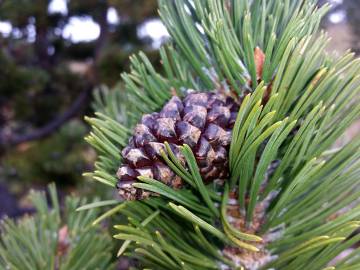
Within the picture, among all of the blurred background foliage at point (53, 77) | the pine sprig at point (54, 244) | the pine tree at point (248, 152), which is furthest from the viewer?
the blurred background foliage at point (53, 77)

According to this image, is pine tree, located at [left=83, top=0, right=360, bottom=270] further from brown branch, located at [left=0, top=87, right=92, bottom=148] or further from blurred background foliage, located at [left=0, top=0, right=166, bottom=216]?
brown branch, located at [left=0, top=87, right=92, bottom=148]

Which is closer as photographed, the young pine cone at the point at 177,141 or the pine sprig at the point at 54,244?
the young pine cone at the point at 177,141

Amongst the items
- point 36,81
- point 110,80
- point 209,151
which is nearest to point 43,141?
point 36,81

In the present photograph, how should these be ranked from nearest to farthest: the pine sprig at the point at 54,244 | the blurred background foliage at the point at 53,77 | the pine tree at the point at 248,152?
the pine tree at the point at 248,152
the pine sprig at the point at 54,244
the blurred background foliage at the point at 53,77

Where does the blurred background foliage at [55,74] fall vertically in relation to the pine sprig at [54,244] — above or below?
above

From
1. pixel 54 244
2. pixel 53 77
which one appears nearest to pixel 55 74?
pixel 53 77

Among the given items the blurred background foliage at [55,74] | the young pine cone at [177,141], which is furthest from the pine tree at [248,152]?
the blurred background foliage at [55,74]

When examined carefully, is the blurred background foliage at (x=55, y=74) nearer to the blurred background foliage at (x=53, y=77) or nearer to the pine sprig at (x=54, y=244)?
the blurred background foliage at (x=53, y=77)

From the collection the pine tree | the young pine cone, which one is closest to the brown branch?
the pine tree
